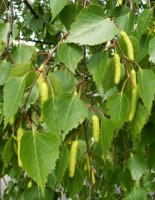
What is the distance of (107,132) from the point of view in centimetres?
78

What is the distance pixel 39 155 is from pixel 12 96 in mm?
123

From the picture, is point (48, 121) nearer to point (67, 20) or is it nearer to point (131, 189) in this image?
point (67, 20)

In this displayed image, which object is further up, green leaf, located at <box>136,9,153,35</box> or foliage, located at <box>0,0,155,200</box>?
green leaf, located at <box>136,9,153,35</box>

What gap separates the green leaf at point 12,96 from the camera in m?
0.72

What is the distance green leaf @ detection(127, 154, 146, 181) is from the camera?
1.12m

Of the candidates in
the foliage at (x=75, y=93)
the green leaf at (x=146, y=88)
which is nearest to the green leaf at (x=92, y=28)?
the foliage at (x=75, y=93)

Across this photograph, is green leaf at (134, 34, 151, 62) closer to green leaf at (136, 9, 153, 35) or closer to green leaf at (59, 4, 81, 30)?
green leaf at (136, 9, 153, 35)

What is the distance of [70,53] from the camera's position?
836mm

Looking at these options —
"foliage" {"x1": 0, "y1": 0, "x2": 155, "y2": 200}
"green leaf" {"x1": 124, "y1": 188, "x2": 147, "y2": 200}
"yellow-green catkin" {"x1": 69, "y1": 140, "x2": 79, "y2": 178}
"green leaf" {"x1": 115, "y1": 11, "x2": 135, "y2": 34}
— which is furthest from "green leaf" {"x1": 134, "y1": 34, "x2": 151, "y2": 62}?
"green leaf" {"x1": 124, "y1": 188, "x2": 147, "y2": 200}

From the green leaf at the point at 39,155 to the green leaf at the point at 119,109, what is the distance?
133 mm

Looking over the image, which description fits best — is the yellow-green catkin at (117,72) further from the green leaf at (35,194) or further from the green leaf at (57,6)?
the green leaf at (35,194)

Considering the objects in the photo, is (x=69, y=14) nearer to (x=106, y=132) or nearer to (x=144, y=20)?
(x=144, y=20)

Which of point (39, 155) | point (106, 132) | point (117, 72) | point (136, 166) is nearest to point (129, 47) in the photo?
point (117, 72)

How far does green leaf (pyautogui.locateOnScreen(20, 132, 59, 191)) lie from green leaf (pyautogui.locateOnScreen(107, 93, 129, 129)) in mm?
133
